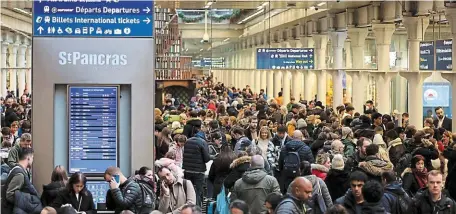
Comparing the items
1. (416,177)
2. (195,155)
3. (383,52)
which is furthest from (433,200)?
(383,52)

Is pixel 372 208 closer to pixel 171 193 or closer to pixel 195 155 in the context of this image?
pixel 171 193

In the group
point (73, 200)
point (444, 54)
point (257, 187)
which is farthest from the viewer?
point (444, 54)

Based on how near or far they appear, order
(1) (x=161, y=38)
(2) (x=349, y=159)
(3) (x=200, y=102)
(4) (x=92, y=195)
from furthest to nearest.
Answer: (1) (x=161, y=38) → (3) (x=200, y=102) → (2) (x=349, y=159) → (4) (x=92, y=195)

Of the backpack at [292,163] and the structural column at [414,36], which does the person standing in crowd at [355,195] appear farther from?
the structural column at [414,36]

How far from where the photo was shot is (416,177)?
12414mm

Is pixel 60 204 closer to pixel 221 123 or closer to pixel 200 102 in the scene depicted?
pixel 221 123

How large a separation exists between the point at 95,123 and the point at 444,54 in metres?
14.2

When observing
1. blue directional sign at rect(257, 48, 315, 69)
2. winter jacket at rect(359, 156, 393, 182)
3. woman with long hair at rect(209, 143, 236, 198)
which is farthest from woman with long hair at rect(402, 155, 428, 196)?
blue directional sign at rect(257, 48, 315, 69)

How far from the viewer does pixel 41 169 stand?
12188mm

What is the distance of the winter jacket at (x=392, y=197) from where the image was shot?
1065cm

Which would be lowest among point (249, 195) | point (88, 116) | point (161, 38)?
point (249, 195)

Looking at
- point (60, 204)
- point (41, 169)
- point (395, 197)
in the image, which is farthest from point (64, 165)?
point (395, 197)

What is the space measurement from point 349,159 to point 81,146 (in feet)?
14.3

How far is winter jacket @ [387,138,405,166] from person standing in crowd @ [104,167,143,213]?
634cm
